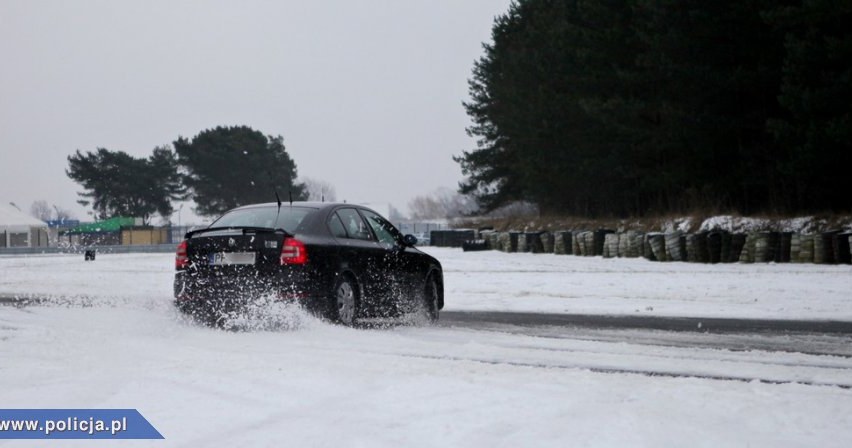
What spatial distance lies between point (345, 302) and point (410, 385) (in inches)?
156

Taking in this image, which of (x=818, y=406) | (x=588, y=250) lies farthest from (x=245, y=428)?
(x=588, y=250)

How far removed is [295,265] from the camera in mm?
9922

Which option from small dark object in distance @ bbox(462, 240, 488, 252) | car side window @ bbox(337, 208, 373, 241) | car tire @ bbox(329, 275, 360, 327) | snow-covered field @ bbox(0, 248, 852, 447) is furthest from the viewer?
small dark object in distance @ bbox(462, 240, 488, 252)

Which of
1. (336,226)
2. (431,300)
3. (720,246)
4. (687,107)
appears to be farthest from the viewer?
(687,107)

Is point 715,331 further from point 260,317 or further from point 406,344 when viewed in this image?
point 260,317

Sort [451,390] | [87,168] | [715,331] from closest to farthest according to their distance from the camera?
[451,390] < [715,331] < [87,168]

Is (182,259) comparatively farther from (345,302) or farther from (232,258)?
(345,302)

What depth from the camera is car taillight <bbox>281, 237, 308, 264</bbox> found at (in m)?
9.95

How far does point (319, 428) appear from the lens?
5.25m

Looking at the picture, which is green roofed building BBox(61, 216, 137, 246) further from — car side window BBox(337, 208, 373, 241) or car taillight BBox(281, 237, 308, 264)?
car taillight BBox(281, 237, 308, 264)

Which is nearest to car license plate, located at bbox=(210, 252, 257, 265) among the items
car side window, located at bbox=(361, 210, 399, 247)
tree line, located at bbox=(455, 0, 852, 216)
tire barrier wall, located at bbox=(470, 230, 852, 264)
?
car side window, located at bbox=(361, 210, 399, 247)

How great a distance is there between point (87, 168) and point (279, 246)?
319ft

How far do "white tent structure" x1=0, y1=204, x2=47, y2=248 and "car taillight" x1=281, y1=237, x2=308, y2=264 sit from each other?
78.5 m

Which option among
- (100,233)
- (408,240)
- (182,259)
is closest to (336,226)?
(408,240)
